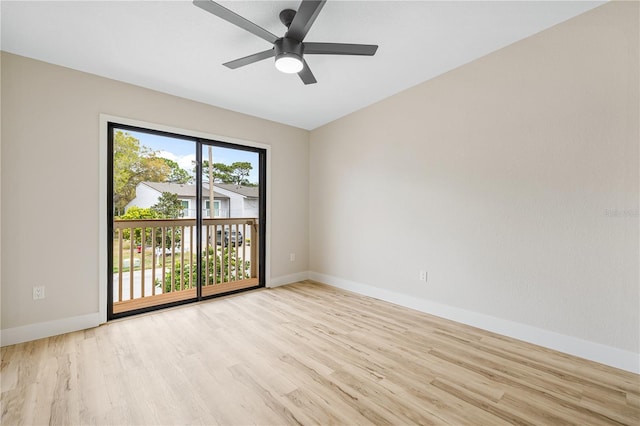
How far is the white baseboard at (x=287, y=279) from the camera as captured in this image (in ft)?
13.2

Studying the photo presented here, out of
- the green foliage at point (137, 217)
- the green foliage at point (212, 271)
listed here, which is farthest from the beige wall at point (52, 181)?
the green foliage at point (212, 271)

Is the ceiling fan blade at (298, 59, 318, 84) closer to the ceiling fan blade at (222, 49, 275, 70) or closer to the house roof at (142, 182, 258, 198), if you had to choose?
the ceiling fan blade at (222, 49, 275, 70)

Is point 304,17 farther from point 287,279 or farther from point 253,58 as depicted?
point 287,279

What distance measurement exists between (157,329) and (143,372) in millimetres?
756

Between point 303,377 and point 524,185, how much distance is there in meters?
2.38

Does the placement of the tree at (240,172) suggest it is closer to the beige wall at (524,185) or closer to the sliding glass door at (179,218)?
the sliding glass door at (179,218)

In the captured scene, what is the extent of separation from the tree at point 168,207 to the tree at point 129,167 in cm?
22

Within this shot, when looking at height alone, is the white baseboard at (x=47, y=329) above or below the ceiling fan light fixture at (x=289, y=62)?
below

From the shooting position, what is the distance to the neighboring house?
309 cm

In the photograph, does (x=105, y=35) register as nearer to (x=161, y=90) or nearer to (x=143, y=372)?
(x=161, y=90)

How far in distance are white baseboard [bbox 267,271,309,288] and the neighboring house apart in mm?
1024

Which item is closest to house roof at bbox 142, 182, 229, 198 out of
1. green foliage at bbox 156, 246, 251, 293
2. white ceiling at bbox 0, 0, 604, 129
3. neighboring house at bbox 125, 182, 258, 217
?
neighboring house at bbox 125, 182, 258, 217

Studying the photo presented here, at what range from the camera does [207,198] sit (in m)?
3.50

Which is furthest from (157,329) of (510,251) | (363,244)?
(510,251)
